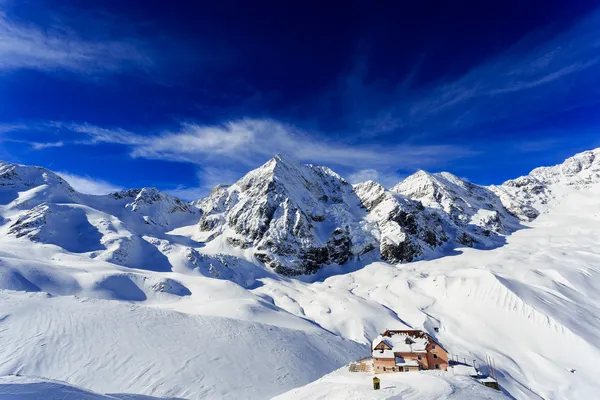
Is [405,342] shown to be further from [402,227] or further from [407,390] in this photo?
[402,227]

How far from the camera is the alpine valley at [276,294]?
4075cm

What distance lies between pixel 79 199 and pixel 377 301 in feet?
497

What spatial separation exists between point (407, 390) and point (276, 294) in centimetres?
8398

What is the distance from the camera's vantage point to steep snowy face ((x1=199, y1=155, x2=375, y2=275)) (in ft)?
472

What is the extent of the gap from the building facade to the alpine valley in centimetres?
476

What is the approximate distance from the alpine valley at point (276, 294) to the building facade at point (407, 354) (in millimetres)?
4758

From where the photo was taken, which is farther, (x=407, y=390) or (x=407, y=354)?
(x=407, y=354)

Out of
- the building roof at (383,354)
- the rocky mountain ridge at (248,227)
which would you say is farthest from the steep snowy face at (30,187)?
the building roof at (383,354)

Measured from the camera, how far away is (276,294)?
346 feet

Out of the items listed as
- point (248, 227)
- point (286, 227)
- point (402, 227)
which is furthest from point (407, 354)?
point (402, 227)

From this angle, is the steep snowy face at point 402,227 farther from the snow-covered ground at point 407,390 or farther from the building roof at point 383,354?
the snow-covered ground at point 407,390

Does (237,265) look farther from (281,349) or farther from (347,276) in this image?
(281,349)

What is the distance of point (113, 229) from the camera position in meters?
127

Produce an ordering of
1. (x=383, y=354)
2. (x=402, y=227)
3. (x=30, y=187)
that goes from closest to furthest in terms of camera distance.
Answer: (x=383, y=354)
(x=30, y=187)
(x=402, y=227)
